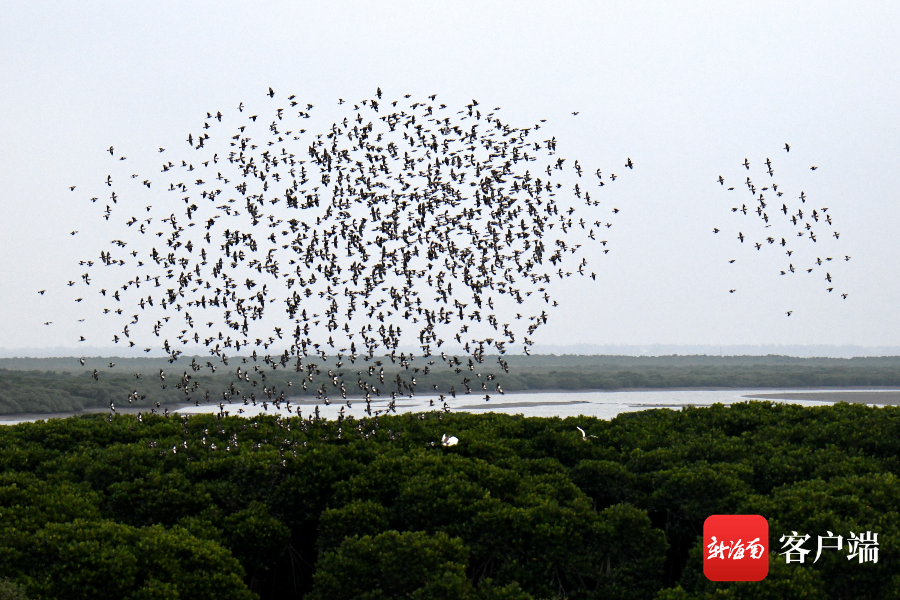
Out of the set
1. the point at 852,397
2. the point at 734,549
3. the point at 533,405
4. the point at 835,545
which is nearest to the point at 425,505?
the point at 734,549

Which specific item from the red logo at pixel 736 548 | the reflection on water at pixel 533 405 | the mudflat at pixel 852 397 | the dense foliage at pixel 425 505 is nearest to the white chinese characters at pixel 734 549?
the red logo at pixel 736 548

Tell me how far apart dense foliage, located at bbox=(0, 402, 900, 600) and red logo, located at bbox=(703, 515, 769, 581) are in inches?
7.9

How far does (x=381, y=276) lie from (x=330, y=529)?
1031cm

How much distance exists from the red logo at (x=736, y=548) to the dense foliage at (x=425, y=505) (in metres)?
0.20

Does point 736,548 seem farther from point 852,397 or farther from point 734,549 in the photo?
point 852,397

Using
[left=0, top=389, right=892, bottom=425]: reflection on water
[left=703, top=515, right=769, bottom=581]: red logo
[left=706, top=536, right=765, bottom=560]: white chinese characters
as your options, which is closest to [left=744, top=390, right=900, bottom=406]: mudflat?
[left=0, top=389, right=892, bottom=425]: reflection on water

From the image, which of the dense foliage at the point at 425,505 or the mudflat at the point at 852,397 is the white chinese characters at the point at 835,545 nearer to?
the dense foliage at the point at 425,505

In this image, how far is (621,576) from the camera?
11.9 metres

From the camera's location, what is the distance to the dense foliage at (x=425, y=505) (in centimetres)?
1077

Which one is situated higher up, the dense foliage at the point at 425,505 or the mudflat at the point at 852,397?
the dense foliage at the point at 425,505

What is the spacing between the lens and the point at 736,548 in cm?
1130

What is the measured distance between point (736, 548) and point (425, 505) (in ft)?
16.0

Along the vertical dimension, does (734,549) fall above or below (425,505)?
below

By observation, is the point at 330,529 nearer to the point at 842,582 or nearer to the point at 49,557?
the point at 49,557
